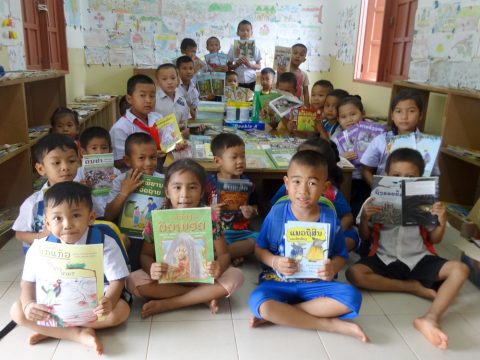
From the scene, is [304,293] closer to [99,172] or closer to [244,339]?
[244,339]

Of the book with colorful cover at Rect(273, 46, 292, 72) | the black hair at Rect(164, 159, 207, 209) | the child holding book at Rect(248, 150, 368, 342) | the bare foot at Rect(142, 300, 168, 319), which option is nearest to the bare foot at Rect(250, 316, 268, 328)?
the child holding book at Rect(248, 150, 368, 342)

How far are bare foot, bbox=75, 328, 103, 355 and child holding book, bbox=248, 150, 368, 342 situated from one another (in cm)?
64

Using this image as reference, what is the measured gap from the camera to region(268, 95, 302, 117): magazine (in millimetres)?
3500

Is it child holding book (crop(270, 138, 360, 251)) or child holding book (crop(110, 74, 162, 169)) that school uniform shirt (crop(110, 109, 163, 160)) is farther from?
child holding book (crop(270, 138, 360, 251))

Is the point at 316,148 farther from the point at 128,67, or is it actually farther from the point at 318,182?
the point at 128,67

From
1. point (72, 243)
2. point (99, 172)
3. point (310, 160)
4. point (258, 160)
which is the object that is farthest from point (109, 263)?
point (258, 160)

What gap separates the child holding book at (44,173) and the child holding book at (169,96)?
4.02 ft

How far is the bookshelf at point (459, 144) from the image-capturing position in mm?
3113

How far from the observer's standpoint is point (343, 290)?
1862 mm

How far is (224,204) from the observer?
2.38 metres

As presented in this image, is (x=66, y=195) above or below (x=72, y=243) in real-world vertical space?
above

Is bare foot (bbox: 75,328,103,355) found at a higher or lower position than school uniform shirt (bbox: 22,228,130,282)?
lower

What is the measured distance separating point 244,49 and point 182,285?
418 cm

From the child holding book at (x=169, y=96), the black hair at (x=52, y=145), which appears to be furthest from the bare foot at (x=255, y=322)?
the child holding book at (x=169, y=96)
